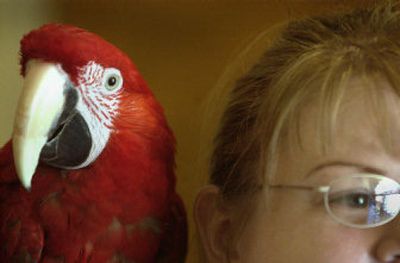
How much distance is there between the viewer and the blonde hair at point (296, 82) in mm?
613

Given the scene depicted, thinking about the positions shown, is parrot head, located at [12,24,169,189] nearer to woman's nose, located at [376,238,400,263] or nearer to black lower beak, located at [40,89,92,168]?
black lower beak, located at [40,89,92,168]

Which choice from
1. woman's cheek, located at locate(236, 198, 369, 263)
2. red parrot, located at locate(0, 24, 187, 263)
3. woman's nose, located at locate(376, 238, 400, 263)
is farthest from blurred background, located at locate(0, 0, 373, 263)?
woman's nose, located at locate(376, 238, 400, 263)

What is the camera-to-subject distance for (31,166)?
2.12 ft

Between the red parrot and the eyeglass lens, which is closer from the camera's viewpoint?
the eyeglass lens

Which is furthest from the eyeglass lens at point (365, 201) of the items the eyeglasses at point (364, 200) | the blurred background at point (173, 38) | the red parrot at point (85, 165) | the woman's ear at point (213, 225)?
the blurred background at point (173, 38)

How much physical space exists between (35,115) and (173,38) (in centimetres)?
51

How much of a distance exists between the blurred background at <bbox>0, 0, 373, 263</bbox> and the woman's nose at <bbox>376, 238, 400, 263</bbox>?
506 millimetres

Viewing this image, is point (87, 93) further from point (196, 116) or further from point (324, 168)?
point (196, 116)

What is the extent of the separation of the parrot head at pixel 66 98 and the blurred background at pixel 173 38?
30 cm

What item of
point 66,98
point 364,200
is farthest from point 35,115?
point 364,200

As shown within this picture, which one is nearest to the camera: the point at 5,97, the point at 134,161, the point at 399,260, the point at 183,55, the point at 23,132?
the point at 399,260

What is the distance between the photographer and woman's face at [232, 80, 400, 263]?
1.77 feet

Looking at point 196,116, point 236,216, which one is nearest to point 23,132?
point 236,216

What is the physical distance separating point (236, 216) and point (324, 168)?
0.48 ft
